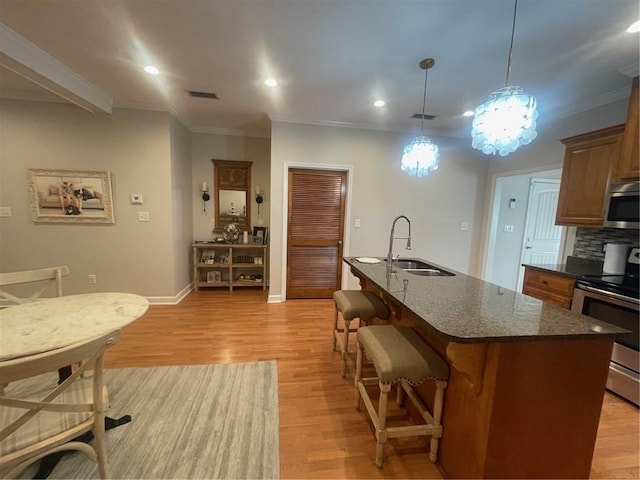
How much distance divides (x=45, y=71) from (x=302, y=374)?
349 cm

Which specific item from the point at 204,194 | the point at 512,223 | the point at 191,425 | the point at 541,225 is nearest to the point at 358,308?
the point at 191,425

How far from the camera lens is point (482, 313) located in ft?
4.20

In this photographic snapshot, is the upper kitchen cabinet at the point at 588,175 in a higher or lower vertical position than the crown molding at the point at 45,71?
lower

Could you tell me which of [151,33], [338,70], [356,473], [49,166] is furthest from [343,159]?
[49,166]

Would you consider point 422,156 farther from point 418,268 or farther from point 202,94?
point 202,94

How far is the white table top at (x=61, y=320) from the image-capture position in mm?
1219

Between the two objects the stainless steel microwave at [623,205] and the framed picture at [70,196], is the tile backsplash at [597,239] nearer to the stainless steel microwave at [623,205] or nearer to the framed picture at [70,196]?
the stainless steel microwave at [623,205]

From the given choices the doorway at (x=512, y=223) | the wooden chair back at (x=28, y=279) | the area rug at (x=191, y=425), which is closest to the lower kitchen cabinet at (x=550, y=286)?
the doorway at (x=512, y=223)

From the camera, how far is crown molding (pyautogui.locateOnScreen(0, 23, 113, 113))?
2034mm

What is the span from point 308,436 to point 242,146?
165 inches

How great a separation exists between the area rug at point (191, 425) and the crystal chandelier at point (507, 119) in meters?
2.25

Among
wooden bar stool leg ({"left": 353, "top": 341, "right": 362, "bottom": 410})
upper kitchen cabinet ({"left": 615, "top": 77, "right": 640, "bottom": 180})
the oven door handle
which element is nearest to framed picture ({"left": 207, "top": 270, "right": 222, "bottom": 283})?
wooden bar stool leg ({"left": 353, "top": 341, "right": 362, "bottom": 410})

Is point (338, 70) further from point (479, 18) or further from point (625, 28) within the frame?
point (625, 28)

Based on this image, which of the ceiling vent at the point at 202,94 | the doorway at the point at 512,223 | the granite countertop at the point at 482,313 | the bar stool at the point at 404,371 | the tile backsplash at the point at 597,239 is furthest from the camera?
the doorway at the point at 512,223
